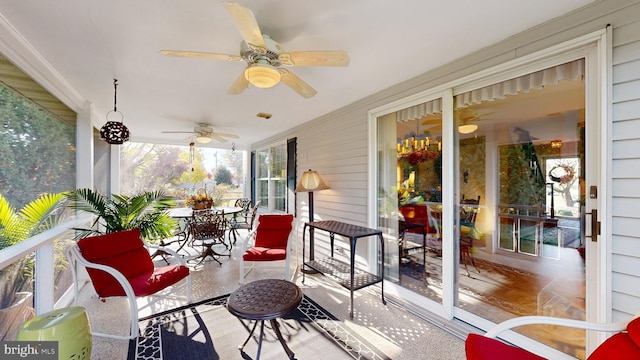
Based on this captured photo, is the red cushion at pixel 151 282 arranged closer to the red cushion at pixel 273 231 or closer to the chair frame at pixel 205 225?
the red cushion at pixel 273 231

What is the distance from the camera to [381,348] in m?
2.06

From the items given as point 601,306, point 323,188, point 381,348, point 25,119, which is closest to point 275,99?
point 323,188

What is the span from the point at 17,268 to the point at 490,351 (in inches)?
129

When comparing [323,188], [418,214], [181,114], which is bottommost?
[418,214]

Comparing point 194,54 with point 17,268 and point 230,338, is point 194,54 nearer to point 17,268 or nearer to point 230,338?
point 17,268

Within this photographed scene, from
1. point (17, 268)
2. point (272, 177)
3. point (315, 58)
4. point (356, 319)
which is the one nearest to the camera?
point (315, 58)

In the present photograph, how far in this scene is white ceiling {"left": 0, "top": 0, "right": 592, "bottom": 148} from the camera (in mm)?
1624

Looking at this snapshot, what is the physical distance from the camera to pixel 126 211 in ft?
9.61

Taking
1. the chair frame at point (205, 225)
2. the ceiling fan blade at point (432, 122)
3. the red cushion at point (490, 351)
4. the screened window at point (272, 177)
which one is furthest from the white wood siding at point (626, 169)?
the screened window at point (272, 177)

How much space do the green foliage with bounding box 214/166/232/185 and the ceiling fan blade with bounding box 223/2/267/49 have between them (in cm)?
798

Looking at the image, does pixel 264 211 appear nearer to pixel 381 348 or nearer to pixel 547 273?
pixel 381 348

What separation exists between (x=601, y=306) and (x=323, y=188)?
299 centimetres

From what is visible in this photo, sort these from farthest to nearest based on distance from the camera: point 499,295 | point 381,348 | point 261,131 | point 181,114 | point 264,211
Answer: point 264,211, point 261,131, point 181,114, point 499,295, point 381,348

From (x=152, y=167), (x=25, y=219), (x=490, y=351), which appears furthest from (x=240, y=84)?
(x=152, y=167)
